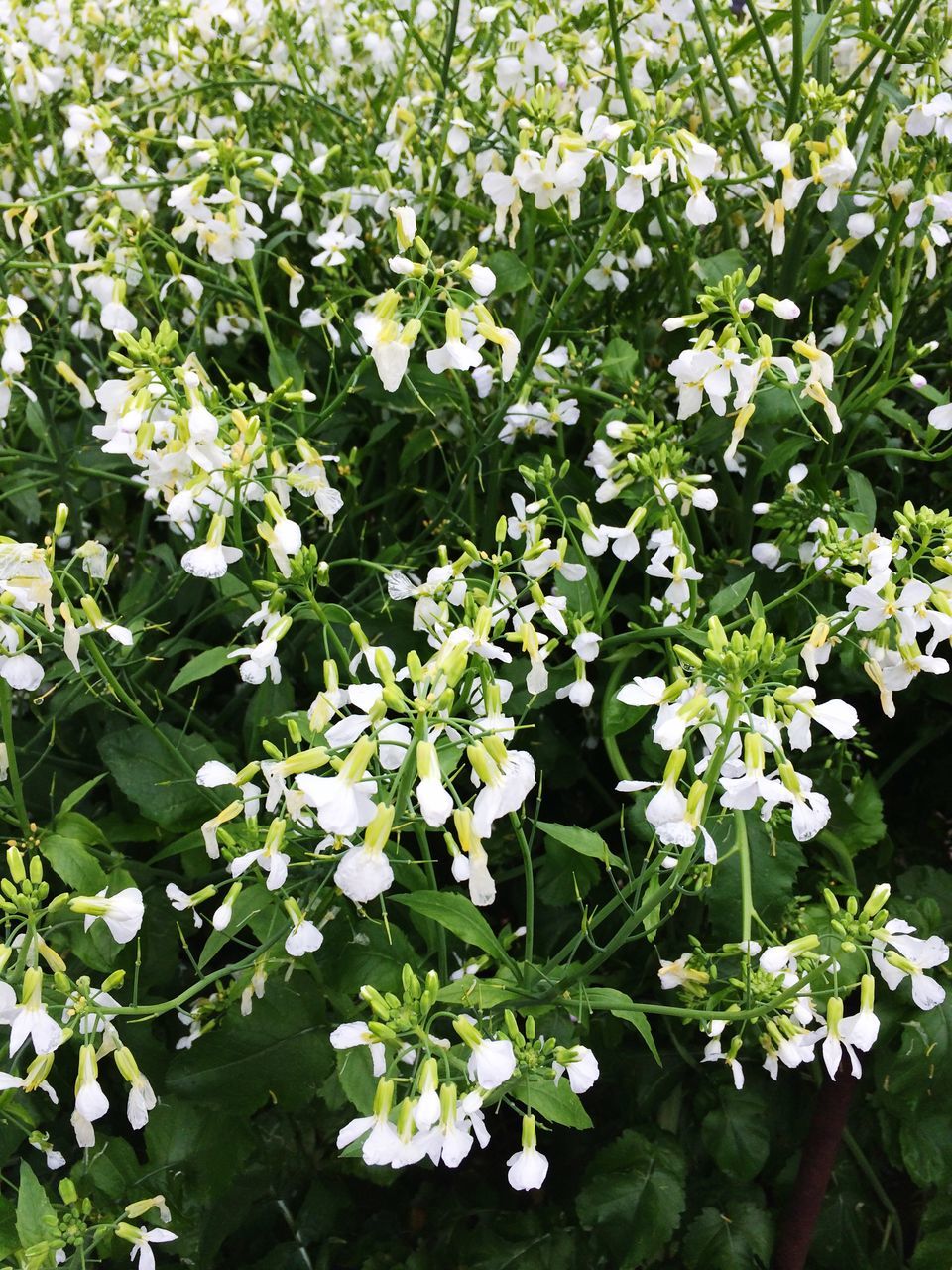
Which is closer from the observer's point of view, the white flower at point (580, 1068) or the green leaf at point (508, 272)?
the white flower at point (580, 1068)

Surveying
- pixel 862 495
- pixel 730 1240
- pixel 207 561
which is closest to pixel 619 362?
pixel 862 495

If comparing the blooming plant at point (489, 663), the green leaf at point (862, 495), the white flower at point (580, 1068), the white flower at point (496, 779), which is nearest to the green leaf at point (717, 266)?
the blooming plant at point (489, 663)

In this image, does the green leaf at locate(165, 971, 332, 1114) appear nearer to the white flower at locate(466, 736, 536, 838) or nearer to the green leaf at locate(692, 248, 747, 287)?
the white flower at locate(466, 736, 536, 838)

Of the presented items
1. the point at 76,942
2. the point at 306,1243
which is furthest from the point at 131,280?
the point at 306,1243

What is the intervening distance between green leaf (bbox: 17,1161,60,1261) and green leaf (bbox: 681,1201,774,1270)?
968 millimetres

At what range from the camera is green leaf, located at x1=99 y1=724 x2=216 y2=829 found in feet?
5.11

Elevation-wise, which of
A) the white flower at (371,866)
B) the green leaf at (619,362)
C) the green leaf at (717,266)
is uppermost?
the green leaf at (717,266)

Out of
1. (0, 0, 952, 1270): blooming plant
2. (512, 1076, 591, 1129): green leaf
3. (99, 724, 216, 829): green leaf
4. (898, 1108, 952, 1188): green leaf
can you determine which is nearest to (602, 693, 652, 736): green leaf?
(0, 0, 952, 1270): blooming plant

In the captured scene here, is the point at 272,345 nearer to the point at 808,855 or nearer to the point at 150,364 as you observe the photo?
the point at 150,364

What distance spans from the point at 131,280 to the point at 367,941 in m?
1.05

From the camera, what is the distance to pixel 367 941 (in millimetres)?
1411

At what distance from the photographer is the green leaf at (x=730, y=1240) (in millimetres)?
1716

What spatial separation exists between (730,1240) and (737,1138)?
6.5 inches

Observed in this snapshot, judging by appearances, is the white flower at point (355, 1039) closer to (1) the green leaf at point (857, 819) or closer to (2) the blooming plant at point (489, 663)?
(2) the blooming plant at point (489, 663)
